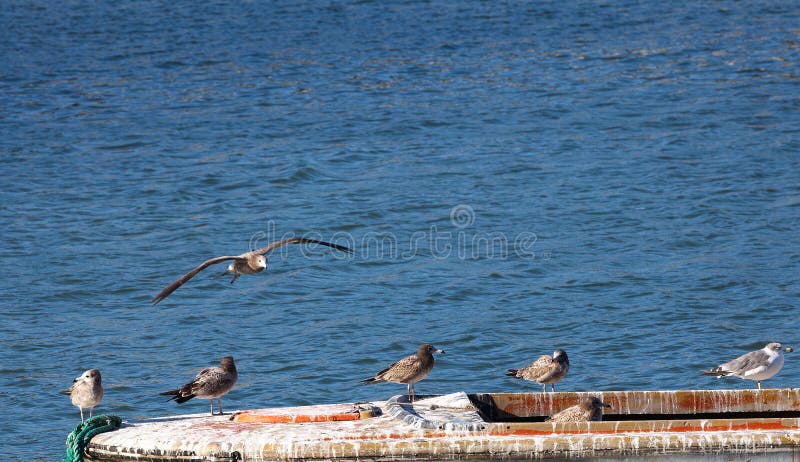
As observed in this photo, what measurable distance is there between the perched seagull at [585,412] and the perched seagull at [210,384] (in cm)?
330

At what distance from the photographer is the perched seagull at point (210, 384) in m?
11.7

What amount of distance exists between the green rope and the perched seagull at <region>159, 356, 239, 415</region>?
95 centimetres

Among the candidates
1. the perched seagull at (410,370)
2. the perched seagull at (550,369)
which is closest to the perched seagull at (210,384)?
the perched seagull at (410,370)

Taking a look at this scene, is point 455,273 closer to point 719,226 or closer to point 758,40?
point 719,226

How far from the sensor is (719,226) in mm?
21828

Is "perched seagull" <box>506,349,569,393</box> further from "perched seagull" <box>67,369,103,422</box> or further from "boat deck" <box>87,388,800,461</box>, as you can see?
"perched seagull" <box>67,369,103,422</box>

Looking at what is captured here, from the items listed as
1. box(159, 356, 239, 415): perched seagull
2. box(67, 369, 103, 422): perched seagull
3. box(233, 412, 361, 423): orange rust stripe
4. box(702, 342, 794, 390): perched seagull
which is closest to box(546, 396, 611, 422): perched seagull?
box(233, 412, 361, 423): orange rust stripe

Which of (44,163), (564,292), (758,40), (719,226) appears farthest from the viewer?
(758,40)

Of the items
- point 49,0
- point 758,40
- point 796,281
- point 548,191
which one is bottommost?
point 796,281

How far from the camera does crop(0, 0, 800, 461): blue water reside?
53.9ft

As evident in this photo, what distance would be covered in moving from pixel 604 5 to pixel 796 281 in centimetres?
2120

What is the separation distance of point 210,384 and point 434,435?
2863mm

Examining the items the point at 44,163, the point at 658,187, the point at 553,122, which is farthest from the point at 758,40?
the point at 44,163

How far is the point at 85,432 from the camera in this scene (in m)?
10.5
